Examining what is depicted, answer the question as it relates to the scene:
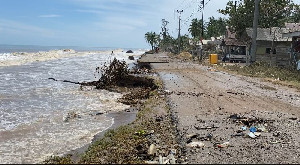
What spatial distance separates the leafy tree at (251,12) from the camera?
35225 mm

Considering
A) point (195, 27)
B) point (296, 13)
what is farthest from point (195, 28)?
point (296, 13)

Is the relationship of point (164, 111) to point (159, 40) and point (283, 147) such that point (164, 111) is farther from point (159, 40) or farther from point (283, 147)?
point (159, 40)

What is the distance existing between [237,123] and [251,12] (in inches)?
1292

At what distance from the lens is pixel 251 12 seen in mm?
37656

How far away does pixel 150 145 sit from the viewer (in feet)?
21.1

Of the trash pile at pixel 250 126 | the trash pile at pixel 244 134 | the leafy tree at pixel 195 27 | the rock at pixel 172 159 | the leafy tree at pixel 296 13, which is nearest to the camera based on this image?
the rock at pixel 172 159

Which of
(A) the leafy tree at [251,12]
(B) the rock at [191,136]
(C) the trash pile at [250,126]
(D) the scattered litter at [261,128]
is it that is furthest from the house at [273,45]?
(B) the rock at [191,136]

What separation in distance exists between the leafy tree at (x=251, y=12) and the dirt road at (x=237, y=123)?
24.3 m

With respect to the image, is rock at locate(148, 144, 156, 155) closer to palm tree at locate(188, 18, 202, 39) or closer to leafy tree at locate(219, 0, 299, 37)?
leafy tree at locate(219, 0, 299, 37)

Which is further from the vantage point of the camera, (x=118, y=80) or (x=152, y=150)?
(x=118, y=80)

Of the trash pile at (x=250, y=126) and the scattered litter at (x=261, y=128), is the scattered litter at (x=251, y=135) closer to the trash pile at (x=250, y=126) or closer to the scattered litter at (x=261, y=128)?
the trash pile at (x=250, y=126)

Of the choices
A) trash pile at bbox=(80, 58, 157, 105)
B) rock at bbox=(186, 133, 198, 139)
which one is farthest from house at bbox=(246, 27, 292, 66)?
rock at bbox=(186, 133, 198, 139)

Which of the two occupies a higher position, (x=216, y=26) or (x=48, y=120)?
(x=216, y=26)

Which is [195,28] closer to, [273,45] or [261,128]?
[273,45]
